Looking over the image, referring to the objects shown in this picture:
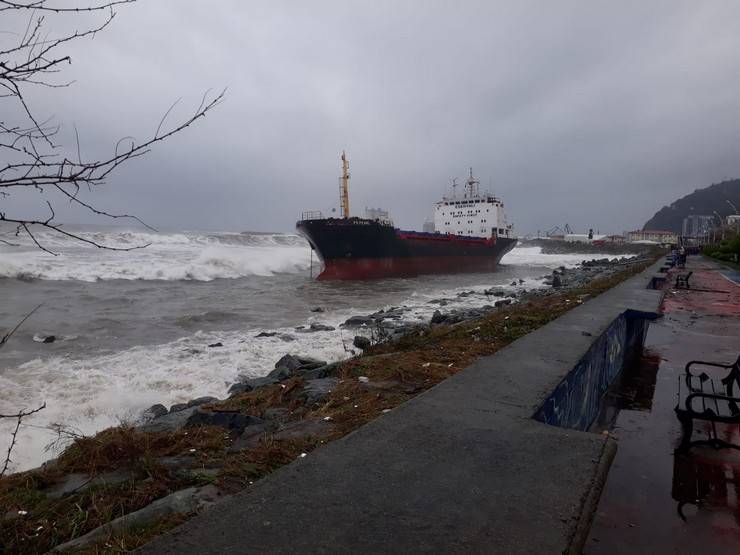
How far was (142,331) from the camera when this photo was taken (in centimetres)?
1057

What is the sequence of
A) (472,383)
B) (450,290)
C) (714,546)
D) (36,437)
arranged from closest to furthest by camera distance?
(714,546) → (472,383) → (36,437) → (450,290)

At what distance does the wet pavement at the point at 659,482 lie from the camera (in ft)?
8.10

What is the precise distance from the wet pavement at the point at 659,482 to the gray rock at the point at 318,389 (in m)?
2.29

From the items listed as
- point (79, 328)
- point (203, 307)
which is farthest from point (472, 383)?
point (203, 307)

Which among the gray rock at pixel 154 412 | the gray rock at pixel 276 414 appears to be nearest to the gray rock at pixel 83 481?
the gray rock at pixel 276 414

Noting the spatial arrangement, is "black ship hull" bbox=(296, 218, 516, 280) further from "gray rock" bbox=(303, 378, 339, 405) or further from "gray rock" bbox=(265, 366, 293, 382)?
"gray rock" bbox=(303, 378, 339, 405)

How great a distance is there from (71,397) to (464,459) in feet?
19.1

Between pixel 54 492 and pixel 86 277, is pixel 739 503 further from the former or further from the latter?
pixel 86 277

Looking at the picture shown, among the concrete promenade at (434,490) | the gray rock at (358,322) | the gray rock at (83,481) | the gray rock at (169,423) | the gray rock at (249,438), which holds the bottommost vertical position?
the gray rock at (358,322)

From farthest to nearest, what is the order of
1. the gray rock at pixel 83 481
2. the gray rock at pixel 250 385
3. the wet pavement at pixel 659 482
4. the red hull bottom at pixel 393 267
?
the red hull bottom at pixel 393 267
the gray rock at pixel 250 385
the gray rock at pixel 83 481
the wet pavement at pixel 659 482

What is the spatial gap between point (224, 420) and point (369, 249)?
A: 2219 cm

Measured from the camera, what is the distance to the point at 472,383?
3.32m

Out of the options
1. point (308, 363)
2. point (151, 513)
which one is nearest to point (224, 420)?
point (151, 513)

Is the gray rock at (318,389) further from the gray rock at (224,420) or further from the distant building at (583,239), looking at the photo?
the distant building at (583,239)
